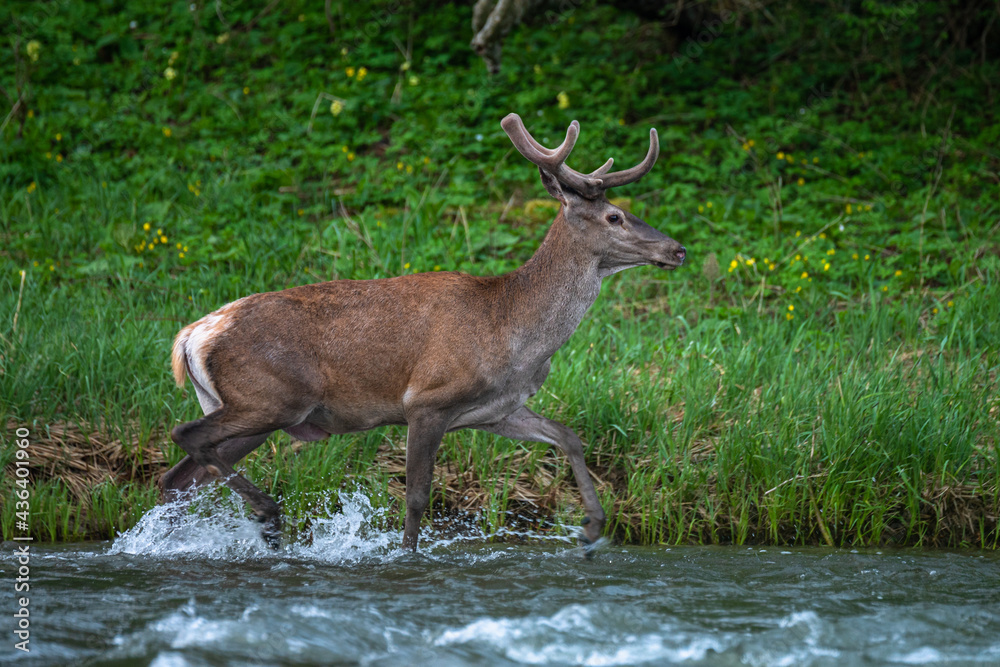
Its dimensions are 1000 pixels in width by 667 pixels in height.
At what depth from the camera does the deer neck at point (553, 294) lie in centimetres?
571

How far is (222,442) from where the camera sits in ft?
18.4

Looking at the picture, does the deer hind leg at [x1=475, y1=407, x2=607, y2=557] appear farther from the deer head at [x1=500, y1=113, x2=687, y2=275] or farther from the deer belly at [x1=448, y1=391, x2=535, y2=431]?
the deer head at [x1=500, y1=113, x2=687, y2=275]

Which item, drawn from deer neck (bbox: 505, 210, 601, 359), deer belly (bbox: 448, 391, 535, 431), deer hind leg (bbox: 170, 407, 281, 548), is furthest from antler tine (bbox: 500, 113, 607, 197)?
deer hind leg (bbox: 170, 407, 281, 548)

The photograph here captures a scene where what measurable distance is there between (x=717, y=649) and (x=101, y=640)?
2358mm

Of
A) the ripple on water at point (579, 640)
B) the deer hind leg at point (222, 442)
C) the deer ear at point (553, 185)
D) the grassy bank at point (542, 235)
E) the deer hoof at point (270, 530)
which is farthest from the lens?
the grassy bank at point (542, 235)

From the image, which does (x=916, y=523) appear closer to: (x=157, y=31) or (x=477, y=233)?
(x=477, y=233)

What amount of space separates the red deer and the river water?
13.3 inches

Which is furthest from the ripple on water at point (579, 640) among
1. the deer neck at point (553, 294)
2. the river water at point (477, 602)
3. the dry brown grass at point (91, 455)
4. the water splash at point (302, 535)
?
the dry brown grass at point (91, 455)

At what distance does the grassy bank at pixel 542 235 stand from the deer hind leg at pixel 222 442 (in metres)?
0.59

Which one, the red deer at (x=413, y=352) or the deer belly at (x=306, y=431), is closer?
the red deer at (x=413, y=352)

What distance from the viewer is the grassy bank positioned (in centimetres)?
630

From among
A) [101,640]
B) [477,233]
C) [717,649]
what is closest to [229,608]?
[101,640]

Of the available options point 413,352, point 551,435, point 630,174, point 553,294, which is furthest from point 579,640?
point 630,174

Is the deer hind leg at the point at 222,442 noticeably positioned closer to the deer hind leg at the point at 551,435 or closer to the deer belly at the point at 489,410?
the deer belly at the point at 489,410
